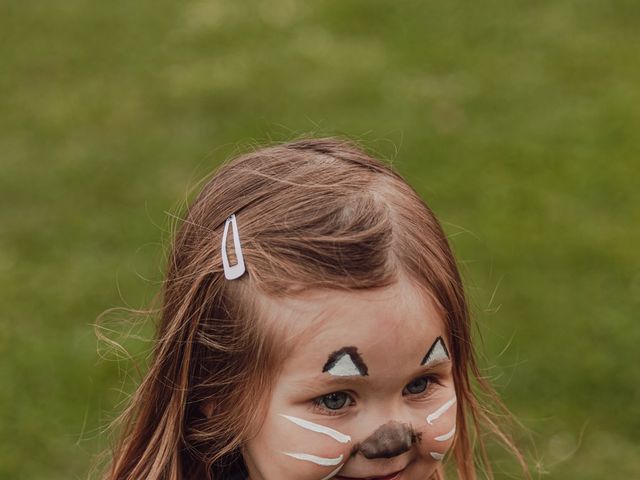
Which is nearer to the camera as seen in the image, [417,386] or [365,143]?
[417,386]

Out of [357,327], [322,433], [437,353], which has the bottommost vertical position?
[322,433]

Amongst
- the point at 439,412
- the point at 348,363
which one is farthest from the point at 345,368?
Result: the point at 439,412

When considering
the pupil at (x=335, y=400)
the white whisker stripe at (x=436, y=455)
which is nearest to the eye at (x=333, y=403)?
the pupil at (x=335, y=400)

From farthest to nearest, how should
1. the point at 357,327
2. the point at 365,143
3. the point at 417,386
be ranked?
the point at 365,143, the point at 417,386, the point at 357,327

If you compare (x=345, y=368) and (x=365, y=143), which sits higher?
(x=345, y=368)

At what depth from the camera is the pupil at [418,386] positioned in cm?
276

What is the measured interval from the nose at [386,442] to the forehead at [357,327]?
132 millimetres

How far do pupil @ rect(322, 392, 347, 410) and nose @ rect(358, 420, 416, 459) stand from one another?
9 cm

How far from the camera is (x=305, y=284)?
2.71 metres

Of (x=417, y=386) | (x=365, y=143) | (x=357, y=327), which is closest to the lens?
(x=357, y=327)

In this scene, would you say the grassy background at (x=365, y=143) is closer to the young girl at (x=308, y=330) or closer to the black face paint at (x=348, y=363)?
the young girl at (x=308, y=330)

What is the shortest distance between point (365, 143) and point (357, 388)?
4772 millimetres

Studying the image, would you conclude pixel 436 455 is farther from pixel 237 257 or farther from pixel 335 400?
pixel 237 257

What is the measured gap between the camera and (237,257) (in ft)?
9.38
